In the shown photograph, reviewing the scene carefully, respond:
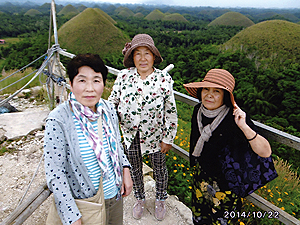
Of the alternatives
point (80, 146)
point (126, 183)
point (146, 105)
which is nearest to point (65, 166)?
point (80, 146)

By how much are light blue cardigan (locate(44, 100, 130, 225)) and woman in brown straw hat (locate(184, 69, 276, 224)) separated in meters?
0.78

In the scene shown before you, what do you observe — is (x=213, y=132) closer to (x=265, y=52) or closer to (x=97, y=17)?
(x=265, y=52)

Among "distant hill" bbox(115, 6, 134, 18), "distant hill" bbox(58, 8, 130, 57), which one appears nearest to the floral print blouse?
"distant hill" bbox(58, 8, 130, 57)

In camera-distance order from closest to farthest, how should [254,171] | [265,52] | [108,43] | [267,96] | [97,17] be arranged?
[254,171] < [267,96] < [265,52] < [108,43] < [97,17]

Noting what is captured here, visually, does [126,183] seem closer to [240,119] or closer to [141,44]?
[240,119]

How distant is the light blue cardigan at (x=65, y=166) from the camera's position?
3.31ft

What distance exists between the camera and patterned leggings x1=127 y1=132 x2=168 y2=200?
1819 mm

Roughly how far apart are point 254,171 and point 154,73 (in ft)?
3.12

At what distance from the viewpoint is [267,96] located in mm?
13445

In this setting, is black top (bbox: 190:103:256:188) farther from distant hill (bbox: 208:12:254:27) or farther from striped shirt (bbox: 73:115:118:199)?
distant hill (bbox: 208:12:254:27)

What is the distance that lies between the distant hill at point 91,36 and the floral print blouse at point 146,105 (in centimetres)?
2634

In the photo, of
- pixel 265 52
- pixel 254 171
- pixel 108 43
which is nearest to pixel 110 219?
pixel 254 171

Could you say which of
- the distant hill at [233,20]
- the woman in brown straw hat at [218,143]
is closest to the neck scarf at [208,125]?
the woman in brown straw hat at [218,143]

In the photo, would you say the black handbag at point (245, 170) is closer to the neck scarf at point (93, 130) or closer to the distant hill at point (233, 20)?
the neck scarf at point (93, 130)
